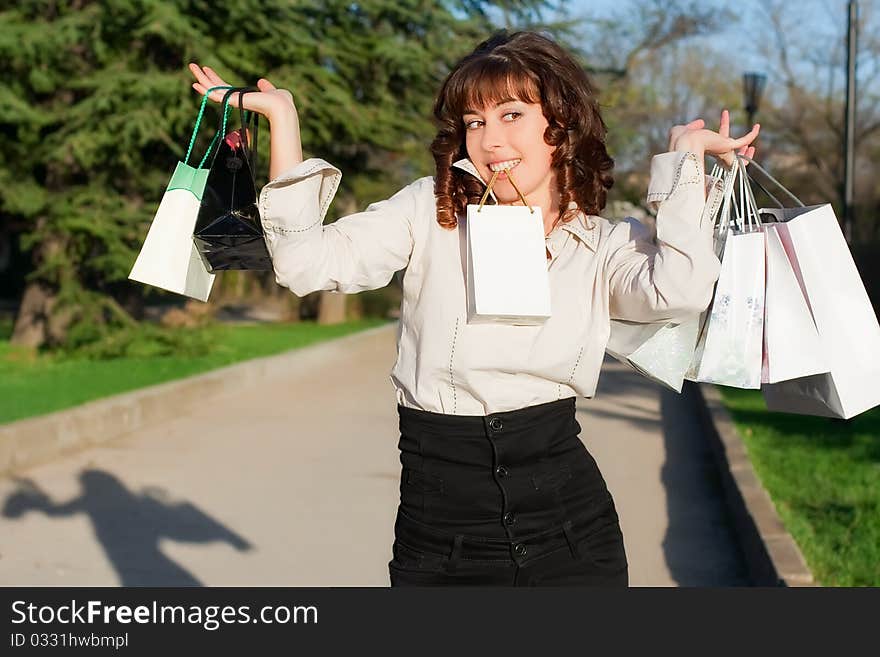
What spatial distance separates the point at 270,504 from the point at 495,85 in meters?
5.33

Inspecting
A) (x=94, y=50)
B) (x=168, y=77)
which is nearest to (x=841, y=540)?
(x=168, y=77)

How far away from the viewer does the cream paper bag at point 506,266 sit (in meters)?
2.51

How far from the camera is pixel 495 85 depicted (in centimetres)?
266

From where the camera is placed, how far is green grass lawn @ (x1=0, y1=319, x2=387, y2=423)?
11.2 metres

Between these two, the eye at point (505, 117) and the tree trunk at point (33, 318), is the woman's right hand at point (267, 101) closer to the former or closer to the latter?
the eye at point (505, 117)

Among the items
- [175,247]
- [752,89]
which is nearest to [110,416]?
[175,247]

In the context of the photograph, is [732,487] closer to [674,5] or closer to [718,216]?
[718,216]

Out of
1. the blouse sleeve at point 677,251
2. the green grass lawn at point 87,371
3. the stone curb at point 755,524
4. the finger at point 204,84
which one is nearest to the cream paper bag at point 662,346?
the blouse sleeve at point 677,251

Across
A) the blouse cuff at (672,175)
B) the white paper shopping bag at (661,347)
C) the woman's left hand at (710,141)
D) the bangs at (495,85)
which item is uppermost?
the bangs at (495,85)

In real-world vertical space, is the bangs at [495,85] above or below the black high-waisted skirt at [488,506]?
above

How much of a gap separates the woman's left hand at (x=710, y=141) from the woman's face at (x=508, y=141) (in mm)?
282

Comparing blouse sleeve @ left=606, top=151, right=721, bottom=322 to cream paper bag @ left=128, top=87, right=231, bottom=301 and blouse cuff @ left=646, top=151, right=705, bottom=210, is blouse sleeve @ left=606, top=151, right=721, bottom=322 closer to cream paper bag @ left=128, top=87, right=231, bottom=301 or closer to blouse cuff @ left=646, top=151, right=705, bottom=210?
blouse cuff @ left=646, top=151, right=705, bottom=210

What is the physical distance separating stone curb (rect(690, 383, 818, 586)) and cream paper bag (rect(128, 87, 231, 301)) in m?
3.57

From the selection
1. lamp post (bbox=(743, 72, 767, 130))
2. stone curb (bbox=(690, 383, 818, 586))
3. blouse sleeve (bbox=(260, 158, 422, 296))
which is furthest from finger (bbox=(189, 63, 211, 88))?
lamp post (bbox=(743, 72, 767, 130))
